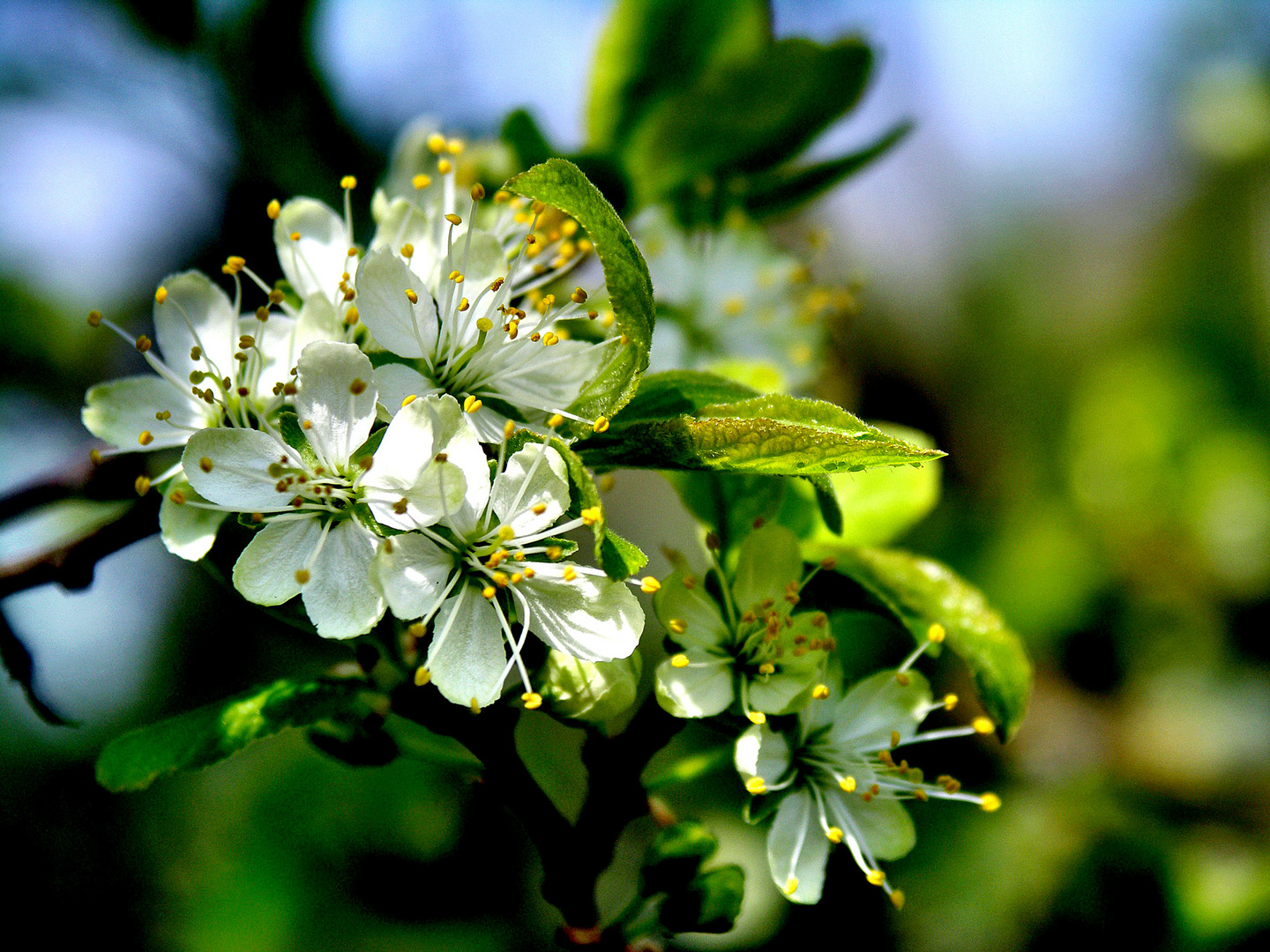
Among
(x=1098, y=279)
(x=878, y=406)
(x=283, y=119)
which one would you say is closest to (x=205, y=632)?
(x=283, y=119)

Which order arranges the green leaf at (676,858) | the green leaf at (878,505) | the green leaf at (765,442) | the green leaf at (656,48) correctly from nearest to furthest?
the green leaf at (765,442) → the green leaf at (676,858) → the green leaf at (878,505) → the green leaf at (656,48)

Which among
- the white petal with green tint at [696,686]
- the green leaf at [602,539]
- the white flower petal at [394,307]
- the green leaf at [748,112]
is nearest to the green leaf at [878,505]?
the white petal with green tint at [696,686]

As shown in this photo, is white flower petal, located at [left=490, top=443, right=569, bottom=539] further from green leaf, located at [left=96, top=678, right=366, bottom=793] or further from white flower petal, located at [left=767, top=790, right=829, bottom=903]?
white flower petal, located at [left=767, top=790, right=829, bottom=903]

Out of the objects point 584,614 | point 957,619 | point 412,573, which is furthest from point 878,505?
point 412,573

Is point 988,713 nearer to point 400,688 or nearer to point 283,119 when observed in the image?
point 400,688

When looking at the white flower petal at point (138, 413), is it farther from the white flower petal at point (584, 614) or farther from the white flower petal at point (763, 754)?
the white flower petal at point (763, 754)

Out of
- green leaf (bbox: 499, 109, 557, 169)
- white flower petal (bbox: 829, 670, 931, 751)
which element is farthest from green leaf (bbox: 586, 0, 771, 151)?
white flower petal (bbox: 829, 670, 931, 751)
